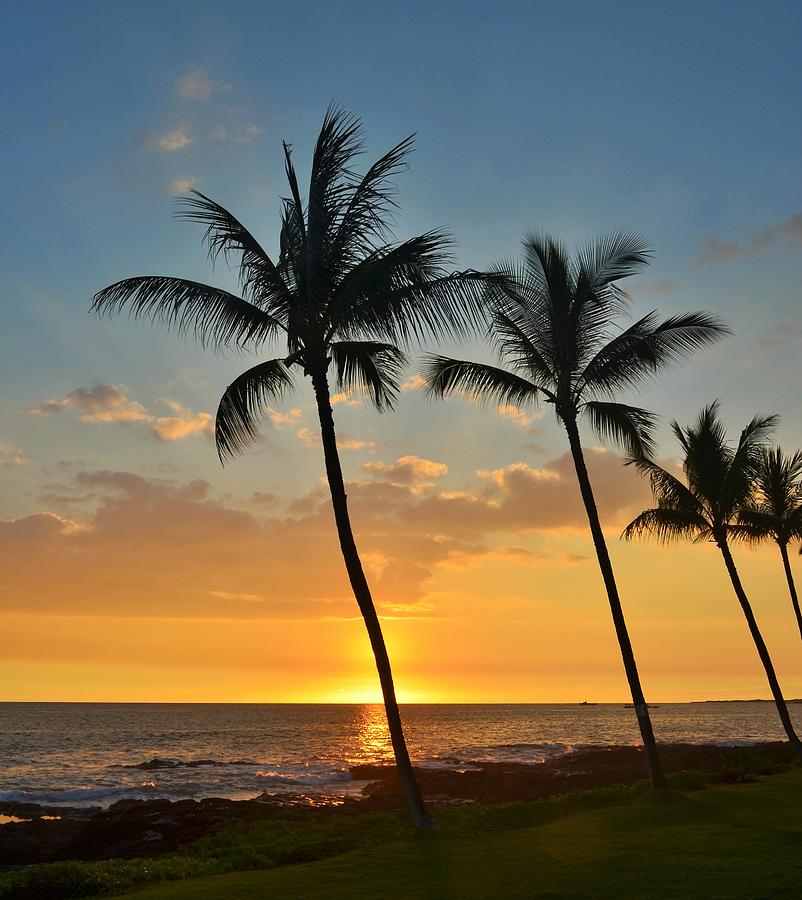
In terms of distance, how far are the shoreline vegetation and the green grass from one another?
0.08 m

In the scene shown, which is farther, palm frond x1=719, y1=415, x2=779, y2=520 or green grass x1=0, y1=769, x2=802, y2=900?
palm frond x1=719, y1=415, x2=779, y2=520

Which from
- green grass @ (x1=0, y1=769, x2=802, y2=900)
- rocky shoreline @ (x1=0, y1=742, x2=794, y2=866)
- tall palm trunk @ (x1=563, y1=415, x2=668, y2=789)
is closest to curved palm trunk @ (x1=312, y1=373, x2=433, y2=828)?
green grass @ (x1=0, y1=769, x2=802, y2=900)

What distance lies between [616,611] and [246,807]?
1656cm

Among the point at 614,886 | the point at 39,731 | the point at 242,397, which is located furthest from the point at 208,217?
the point at 39,731

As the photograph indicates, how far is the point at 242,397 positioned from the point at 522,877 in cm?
1087

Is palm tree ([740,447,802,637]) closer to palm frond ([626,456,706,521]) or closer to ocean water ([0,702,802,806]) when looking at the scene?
palm frond ([626,456,706,521])

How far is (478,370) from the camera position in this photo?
2200 centimetres

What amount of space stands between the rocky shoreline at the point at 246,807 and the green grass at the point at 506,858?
507 centimetres

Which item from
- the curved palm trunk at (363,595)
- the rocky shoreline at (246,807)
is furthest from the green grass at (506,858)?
the rocky shoreline at (246,807)

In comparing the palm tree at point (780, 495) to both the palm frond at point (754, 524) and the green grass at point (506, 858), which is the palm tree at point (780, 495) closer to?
the palm frond at point (754, 524)

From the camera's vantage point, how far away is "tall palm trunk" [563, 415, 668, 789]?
20562 millimetres

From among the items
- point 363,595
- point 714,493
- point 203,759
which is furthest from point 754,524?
point 203,759

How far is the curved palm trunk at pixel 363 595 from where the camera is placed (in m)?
16.4

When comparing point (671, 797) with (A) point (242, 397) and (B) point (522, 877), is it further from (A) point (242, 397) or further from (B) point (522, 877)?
(A) point (242, 397)
